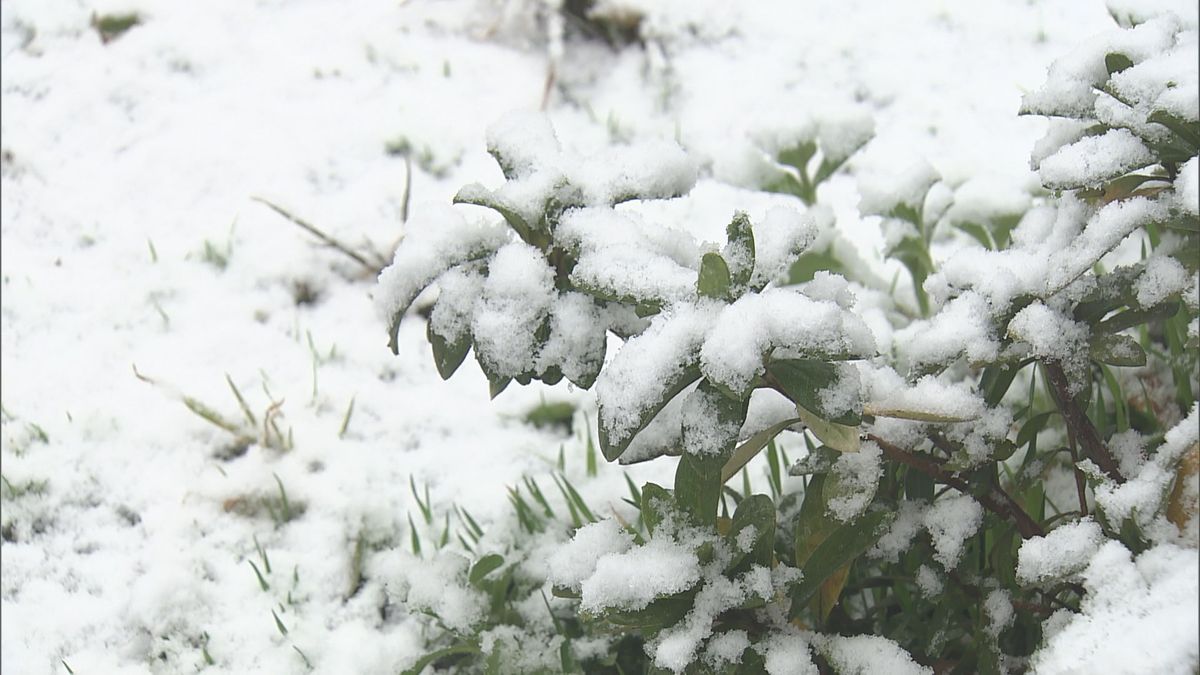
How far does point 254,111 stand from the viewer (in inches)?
95.9

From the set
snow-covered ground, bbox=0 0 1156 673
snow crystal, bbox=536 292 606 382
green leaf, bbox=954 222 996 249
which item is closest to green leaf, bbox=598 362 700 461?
snow crystal, bbox=536 292 606 382

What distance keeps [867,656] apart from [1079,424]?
1.09 feet

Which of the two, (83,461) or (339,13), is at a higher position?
(339,13)

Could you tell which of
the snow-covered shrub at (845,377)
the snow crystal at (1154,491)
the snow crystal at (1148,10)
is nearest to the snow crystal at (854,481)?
the snow-covered shrub at (845,377)

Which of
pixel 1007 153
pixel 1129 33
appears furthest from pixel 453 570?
pixel 1007 153

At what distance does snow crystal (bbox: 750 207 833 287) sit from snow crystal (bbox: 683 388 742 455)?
125 millimetres

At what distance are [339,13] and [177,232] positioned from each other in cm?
92

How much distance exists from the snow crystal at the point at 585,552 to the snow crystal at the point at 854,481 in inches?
8.4

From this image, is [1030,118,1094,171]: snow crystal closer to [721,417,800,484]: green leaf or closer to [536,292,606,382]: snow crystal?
[721,417,800,484]: green leaf

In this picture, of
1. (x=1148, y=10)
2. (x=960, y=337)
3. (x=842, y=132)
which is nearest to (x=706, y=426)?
(x=960, y=337)

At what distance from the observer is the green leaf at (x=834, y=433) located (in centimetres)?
94

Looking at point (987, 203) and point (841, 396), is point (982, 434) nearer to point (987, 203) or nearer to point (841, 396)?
point (841, 396)

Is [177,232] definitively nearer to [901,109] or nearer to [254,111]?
[254,111]

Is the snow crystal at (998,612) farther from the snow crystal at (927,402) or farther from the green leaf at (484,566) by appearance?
the green leaf at (484,566)
